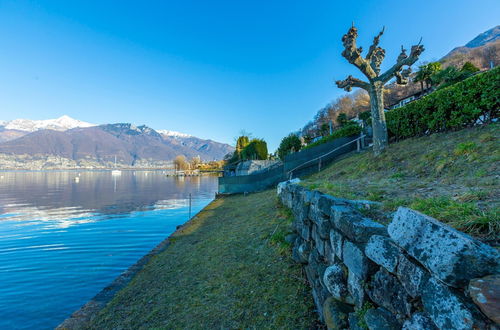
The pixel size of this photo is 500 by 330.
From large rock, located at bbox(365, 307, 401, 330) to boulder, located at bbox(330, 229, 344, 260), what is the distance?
0.81 meters

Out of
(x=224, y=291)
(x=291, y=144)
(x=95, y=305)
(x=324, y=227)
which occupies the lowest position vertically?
(x=95, y=305)

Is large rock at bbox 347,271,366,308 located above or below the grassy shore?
above

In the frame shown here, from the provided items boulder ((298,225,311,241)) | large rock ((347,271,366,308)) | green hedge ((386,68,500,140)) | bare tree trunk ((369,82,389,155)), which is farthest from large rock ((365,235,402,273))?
bare tree trunk ((369,82,389,155))

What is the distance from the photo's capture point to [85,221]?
15.5 metres

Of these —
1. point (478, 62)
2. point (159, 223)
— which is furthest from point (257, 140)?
point (478, 62)

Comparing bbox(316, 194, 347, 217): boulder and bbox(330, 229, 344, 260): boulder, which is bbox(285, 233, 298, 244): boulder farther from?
bbox(330, 229, 344, 260): boulder

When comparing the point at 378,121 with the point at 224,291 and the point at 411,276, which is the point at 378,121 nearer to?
the point at 224,291

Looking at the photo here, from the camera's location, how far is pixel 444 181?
4.44m

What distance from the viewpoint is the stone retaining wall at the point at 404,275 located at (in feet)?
3.65

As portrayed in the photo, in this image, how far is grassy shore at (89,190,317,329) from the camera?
3.51 m

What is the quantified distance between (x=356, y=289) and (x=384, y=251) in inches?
28.7

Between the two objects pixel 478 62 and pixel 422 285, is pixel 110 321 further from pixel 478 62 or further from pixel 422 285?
pixel 478 62

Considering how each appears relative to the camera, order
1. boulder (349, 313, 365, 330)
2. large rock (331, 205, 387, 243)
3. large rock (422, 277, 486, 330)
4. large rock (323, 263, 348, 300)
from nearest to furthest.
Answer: large rock (422, 277, 486, 330) → boulder (349, 313, 365, 330) → large rock (331, 205, 387, 243) → large rock (323, 263, 348, 300)

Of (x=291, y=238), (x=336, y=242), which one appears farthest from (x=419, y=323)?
(x=291, y=238)
